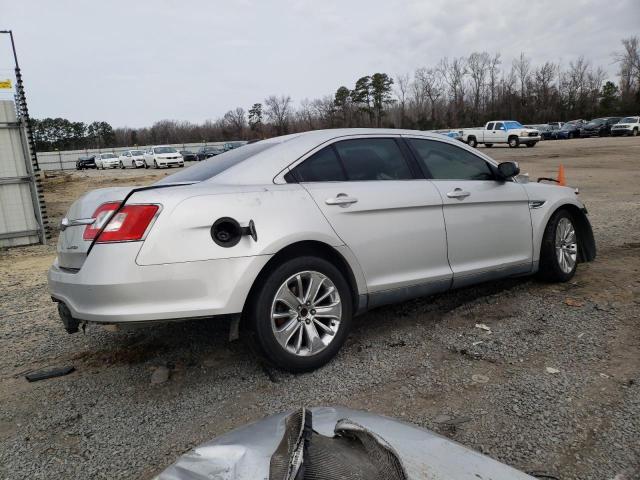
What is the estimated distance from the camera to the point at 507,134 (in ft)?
122

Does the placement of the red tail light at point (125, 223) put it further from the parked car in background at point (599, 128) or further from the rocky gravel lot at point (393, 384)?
the parked car in background at point (599, 128)

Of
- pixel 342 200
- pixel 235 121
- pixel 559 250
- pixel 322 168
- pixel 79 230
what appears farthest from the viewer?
pixel 235 121

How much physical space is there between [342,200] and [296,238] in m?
0.48

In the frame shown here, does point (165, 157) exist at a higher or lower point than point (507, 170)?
higher

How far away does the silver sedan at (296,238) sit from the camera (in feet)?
9.80

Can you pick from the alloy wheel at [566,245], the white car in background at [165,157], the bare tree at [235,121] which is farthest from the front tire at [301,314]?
the bare tree at [235,121]

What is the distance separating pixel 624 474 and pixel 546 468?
32cm

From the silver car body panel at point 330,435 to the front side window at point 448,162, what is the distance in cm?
281

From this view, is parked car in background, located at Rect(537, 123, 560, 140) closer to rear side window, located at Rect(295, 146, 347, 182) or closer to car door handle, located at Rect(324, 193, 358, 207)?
rear side window, located at Rect(295, 146, 347, 182)

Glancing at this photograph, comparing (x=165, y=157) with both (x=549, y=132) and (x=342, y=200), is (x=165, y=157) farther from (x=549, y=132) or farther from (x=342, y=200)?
(x=342, y=200)

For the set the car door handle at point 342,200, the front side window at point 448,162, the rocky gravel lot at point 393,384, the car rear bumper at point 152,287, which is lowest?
the rocky gravel lot at point 393,384

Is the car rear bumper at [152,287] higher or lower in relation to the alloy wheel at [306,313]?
higher

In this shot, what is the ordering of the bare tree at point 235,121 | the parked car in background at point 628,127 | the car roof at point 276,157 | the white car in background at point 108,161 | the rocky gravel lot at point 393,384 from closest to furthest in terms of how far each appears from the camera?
the rocky gravel lot at point 393,384 < the car roof at point 276,157 < the parked car in background at point 628,127 < the white car in background at point 108,161 < the bare tree at point 235,121

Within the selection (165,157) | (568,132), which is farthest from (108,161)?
(568,132)
